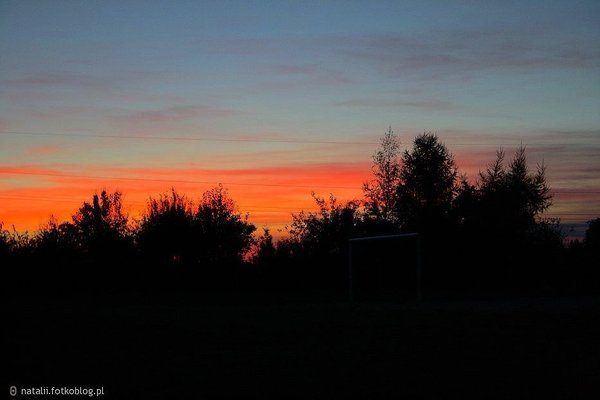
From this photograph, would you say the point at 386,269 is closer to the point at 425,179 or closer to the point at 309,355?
the point at 425,179

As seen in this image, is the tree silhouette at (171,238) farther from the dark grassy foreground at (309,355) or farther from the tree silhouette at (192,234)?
the dark grassy foreground at (309,355)

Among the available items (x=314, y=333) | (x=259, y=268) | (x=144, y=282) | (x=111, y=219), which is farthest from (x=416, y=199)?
(x=314, y=333)

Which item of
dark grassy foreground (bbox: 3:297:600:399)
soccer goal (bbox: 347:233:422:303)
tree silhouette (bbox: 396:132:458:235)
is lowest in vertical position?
dark grassy foreground (bbox: 3:297:600:399)

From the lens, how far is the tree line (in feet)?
136

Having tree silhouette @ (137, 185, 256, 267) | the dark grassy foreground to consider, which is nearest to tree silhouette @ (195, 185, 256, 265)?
tree silhouette @ (137, 185, 256, 267)

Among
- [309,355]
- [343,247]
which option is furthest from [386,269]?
[309,355]

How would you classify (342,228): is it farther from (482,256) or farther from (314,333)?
(314,333)

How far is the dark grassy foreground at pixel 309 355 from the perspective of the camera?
1138 cm

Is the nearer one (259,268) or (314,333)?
(314,333)

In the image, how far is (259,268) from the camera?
43219mm

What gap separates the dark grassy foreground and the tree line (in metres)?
17.7

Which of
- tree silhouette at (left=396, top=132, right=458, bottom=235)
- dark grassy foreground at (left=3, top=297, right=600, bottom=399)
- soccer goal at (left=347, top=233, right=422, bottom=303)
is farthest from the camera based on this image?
tree silhouette at (left=396, top=132, right=458, bottom=235)

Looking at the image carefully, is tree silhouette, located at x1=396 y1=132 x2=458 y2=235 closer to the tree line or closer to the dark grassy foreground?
the tree line

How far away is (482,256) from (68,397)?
122 ft
